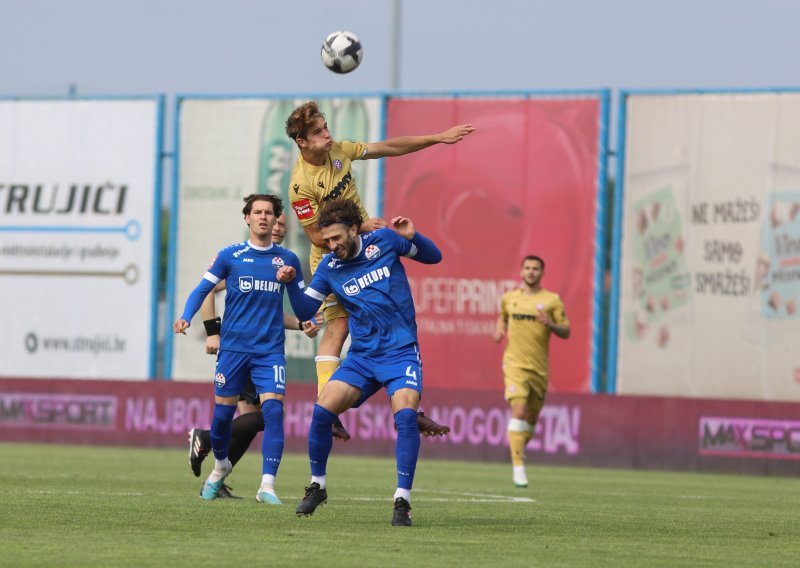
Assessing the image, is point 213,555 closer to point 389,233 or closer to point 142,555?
point 142,555

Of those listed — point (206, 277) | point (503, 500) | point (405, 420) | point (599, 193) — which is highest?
point (599, 193)

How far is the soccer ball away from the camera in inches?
500

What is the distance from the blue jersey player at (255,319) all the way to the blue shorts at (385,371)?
159 cm

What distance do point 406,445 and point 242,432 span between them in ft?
10.2

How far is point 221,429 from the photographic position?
12.9 meters

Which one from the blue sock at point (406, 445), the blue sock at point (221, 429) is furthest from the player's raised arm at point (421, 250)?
the blue sock at point (221, 429)

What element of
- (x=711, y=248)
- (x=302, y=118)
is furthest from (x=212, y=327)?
(x=711, y=248)

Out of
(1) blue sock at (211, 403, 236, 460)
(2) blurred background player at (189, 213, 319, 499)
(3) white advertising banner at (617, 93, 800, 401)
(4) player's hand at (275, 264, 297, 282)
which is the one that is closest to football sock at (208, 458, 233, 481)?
(1) blue sock at (211, 403, 236, 460)

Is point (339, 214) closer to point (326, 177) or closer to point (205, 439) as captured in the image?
point (326, 177)

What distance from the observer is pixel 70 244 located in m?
30.6

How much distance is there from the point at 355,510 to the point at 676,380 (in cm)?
1501

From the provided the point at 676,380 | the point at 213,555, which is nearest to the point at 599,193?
the point at 676,380

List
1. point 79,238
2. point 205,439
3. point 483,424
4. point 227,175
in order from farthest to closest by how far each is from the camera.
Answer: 1. point 79,238
2. point 227,175
3. point 483,424
4. point 205,439

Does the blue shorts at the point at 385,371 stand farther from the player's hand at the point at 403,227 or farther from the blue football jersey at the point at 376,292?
the player's hand at the point at 403,227
